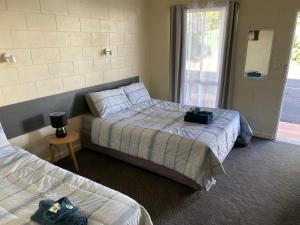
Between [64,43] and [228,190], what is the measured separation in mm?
2703

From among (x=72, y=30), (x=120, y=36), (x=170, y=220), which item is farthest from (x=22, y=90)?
(x=170, y=220)

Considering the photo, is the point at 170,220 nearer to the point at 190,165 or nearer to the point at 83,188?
the point at 190,165

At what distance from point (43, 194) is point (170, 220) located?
3.74 feet

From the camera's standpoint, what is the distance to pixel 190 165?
233cm

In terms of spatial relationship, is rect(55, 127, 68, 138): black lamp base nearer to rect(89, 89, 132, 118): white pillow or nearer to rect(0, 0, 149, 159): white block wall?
rect(0, 0, 149, 159): white block wall

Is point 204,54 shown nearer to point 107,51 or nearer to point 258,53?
point 258,53

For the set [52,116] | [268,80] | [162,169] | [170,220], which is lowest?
[170,220]

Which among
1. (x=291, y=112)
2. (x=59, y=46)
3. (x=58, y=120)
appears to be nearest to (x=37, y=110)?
(x=58, y=120)

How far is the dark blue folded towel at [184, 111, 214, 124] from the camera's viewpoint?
110 inches

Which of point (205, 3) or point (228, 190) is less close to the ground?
point (205, 3)

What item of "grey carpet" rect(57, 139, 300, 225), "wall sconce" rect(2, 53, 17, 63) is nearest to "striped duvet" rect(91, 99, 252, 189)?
"grey carpet" rect(57, 139, 300, 225)

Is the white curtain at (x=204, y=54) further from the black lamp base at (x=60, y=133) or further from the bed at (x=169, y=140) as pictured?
Answer: the black lamp base at (x=60, y=133)

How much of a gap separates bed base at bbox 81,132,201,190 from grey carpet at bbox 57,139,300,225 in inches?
2.6

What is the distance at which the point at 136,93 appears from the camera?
3.74 metres
